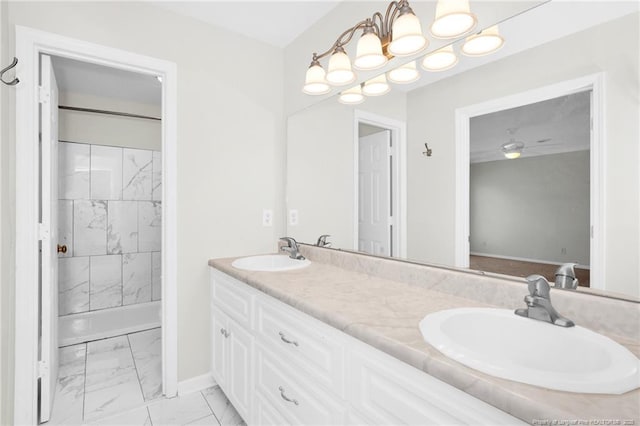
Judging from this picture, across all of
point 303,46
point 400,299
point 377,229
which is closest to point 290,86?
point 303,46

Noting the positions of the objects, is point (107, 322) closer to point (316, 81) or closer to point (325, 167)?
point (325, 167)

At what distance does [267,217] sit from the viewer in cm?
232

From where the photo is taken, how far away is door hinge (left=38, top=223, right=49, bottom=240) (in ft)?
5.26

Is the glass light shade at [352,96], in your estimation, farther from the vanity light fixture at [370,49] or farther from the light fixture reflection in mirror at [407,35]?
the light fixture reflection in mirror at [407,35]

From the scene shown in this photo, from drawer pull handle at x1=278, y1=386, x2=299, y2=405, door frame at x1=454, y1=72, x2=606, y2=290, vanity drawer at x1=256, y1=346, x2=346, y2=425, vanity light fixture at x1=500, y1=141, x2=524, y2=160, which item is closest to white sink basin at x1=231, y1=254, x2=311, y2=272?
vanity drawer at x1=256, y1=346, x2=346, y2=425

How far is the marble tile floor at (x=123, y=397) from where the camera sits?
5.79 feet

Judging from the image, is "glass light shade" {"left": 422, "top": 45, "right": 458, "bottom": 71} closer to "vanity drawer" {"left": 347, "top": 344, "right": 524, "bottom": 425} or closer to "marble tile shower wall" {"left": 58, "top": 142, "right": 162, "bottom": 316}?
"vanity drawer" {"left": 347, "top": 344, "right": 524, "bottom": 425}

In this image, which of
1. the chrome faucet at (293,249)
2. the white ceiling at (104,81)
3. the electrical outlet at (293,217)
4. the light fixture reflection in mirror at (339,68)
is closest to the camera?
the light fixture reflection in mirror at (339,68)

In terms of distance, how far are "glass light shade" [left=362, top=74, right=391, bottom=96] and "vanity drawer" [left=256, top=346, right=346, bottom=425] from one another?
4.46 ft

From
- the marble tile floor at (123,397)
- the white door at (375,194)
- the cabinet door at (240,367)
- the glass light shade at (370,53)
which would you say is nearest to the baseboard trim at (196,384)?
the marble tile floor at (123,397)

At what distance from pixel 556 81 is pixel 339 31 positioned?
1266mm

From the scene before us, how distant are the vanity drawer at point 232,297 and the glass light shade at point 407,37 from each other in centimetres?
Answer: 132

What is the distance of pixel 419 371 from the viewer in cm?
76

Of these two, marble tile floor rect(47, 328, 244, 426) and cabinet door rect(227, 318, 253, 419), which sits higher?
cabinet door rect(227, 318, 253, 419)
